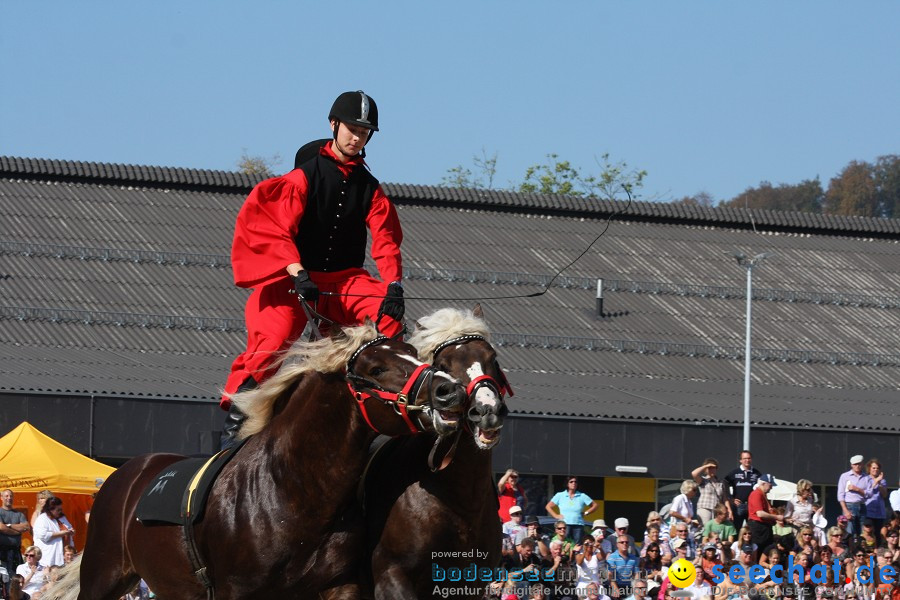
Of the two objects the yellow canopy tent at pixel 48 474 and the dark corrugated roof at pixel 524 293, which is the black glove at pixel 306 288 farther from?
the dark corrugated roof at pixel 524 293

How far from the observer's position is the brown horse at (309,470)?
693cm

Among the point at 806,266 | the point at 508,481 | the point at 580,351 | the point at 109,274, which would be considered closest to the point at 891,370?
the point at 806,266

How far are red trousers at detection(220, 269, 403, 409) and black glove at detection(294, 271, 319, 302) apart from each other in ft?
1.12

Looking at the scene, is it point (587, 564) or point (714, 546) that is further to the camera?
point (714, 546)

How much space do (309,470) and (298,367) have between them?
57 centimetres

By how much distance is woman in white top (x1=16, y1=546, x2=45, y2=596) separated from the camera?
47.0 feet

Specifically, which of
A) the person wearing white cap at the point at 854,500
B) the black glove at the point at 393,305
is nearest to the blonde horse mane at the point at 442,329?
the black glove at the point at 393,305

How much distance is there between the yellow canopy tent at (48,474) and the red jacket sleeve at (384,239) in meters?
9.84

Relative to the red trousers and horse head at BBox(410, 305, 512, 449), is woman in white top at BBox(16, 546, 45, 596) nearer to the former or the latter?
the red trousers

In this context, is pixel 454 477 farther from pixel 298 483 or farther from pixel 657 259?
pixel 657 259

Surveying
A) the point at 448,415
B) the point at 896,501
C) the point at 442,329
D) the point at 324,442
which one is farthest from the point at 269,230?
the point at 896,501

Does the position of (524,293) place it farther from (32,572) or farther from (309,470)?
(309,470)

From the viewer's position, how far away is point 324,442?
23.4 feet

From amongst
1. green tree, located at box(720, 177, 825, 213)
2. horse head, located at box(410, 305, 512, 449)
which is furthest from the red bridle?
green tree, located at box(720, 177, 825, 213)
